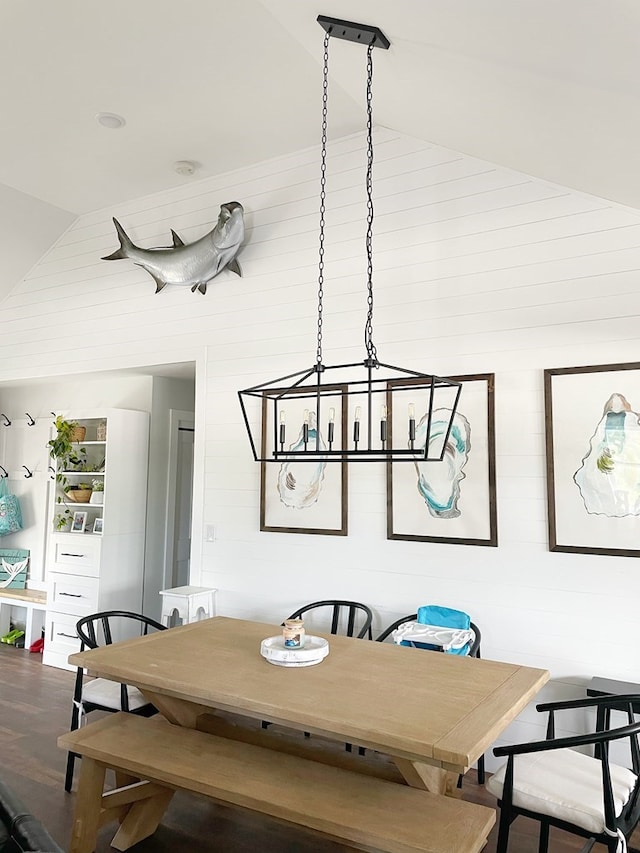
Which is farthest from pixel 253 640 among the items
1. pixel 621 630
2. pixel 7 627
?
pixel 7 627

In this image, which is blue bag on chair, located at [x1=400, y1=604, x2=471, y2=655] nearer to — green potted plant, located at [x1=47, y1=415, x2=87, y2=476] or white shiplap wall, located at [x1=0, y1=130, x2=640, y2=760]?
white shiplap wall, located at [x1=0, y1=130, x2=640, y2=760]

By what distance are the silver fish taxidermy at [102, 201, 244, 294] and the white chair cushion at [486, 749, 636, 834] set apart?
326 centimetres

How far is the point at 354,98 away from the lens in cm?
367

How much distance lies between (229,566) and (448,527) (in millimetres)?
1536

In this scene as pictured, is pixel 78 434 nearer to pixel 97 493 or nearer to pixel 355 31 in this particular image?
pixel 97 493

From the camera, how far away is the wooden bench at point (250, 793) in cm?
200

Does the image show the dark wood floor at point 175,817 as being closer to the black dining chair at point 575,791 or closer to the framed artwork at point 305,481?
the black dining chair at point 575,791

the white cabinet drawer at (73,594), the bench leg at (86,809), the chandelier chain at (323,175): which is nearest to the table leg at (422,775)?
the bench leg at (86,809)

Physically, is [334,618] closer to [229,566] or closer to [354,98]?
[229,566]

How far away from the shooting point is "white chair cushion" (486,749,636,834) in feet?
6.98

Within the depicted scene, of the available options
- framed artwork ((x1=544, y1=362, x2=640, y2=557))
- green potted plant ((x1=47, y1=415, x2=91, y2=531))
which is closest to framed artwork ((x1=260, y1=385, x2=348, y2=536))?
framed artwork ((x1=544, y1=362, x2=640, y2=557))

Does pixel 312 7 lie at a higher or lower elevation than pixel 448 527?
higher

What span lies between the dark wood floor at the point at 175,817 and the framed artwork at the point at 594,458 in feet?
4.13

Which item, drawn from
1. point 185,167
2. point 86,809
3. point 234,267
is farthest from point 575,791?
point 185,167
